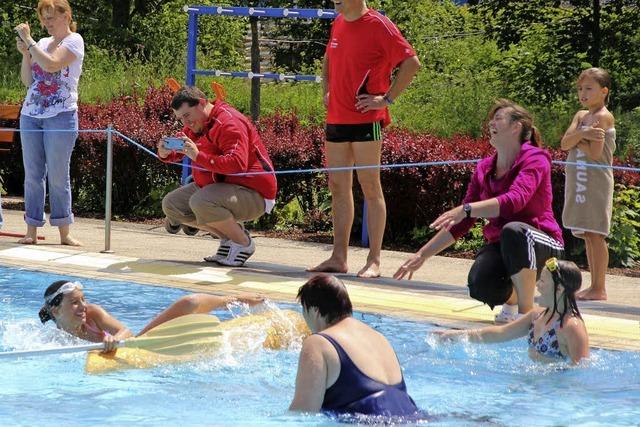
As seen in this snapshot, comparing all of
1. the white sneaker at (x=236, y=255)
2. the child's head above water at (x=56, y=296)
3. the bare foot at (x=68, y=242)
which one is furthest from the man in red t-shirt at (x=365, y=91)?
the child's head above water at (x=56, y=296)

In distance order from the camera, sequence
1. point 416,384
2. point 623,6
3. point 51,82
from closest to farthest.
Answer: point 416,384, point 51,82, point 623,6

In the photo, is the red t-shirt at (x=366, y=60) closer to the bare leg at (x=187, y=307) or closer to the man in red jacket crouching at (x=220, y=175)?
the man in red jacket crouching at (x=220, y=175)

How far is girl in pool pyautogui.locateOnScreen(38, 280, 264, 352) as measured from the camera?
22.2 ft

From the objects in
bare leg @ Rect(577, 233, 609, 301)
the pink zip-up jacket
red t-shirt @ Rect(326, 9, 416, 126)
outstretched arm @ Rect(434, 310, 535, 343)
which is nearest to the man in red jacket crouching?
red t-shirt @ Rect(326, 9, 416, 126)

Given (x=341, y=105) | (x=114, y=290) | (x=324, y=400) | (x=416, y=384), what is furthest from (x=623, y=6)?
(x=324, y=400)

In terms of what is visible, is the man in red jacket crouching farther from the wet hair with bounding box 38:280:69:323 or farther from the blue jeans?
the wet hair with bounding box 38:280:69:323

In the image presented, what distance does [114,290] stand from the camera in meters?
8.54

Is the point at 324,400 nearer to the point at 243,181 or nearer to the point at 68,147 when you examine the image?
the point at 243,181

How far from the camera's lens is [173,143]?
8688mm

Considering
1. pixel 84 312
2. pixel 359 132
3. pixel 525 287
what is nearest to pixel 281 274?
pixel 359 132

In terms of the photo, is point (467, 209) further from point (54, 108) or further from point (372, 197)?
point (54, 108)

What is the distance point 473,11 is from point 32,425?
13008 millimetres

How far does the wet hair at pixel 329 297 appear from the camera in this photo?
16.3 ft

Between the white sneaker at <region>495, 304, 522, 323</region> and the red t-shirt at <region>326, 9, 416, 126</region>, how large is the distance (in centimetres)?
207
